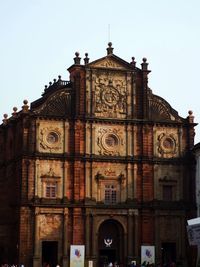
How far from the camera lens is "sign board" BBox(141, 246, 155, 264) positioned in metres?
59.7

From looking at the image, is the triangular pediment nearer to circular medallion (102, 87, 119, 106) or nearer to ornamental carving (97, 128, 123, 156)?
circular medallion (102, 87, 119, 106)

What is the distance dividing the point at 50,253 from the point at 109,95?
14020 mm

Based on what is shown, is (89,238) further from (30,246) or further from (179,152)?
(179,152)

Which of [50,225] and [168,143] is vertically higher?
[168,143]

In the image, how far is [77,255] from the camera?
58125 mm

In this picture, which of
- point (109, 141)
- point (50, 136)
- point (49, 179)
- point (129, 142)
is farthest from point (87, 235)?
point (129, 142)

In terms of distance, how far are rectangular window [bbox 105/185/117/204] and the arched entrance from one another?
1.60 metres

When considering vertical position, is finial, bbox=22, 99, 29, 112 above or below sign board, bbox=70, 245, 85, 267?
above

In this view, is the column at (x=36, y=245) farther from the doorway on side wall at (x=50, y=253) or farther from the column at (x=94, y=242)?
the column at (x=94, y=242)

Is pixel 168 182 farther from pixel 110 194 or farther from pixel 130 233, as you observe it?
pixel 130 233

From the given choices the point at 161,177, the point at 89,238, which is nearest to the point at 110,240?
the point at 89,238

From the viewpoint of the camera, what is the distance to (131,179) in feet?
201

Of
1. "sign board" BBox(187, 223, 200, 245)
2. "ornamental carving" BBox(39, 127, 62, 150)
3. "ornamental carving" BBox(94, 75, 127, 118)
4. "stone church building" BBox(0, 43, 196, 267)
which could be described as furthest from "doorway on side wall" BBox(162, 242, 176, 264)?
"sign board" BBox(187, 223, 200, 245)

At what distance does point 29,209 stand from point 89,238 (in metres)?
5.42
